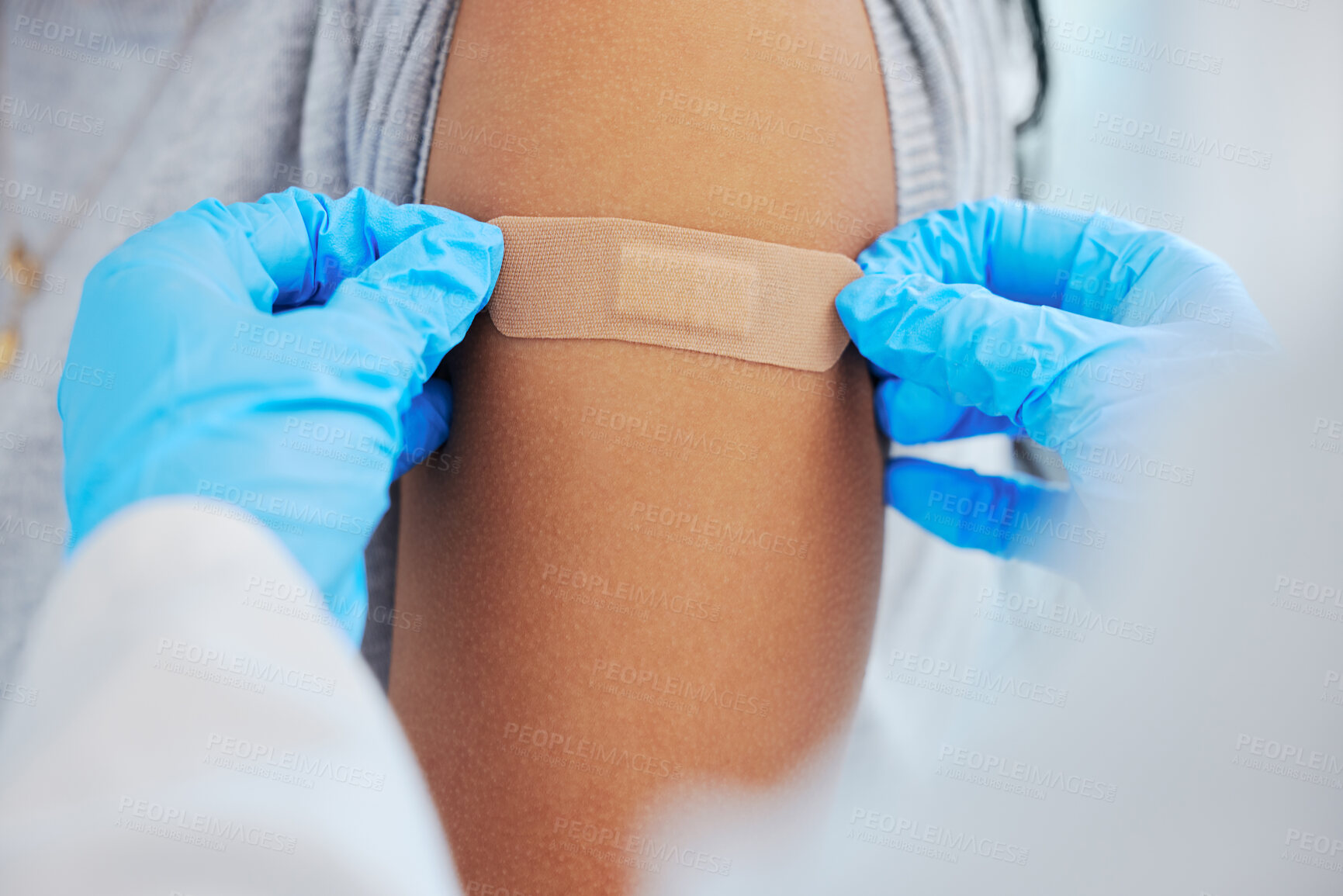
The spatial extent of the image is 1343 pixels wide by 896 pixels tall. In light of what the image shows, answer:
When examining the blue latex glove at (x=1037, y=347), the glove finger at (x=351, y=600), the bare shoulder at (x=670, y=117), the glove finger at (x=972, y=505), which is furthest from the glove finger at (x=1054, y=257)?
the glove finger at (x=351, y=600)

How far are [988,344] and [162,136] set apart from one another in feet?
3.63

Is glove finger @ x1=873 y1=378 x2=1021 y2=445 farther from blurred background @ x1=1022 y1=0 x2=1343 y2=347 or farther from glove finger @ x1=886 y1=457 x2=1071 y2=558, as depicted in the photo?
blurred background @ x1=1022 y1=0 x2=1343 y2=347

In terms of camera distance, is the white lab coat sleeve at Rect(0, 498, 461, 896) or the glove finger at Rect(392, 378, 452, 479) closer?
the white lab coat sleeve at Rect(0, 498, 461, 896)

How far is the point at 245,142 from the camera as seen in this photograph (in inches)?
41.6

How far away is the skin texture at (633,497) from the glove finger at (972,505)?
19 cm

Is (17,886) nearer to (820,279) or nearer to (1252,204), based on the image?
(820,279)

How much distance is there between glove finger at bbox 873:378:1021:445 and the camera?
3.07 feet

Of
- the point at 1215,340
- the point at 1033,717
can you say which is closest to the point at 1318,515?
the point at 1215,340

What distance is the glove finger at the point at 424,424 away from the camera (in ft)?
2.75

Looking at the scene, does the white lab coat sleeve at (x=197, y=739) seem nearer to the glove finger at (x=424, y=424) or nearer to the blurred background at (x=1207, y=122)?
the glove finger at (x=424, y=424)

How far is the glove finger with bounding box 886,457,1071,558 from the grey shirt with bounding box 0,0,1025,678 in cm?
33

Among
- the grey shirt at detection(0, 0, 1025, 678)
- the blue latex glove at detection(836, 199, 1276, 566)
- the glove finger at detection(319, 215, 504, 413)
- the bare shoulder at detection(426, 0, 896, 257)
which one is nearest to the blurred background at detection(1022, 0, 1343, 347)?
the grey shirt at detection(0, 0, 1025, 678)

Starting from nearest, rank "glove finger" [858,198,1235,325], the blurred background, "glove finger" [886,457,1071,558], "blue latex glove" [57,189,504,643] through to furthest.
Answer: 1. "blue latex glove" [57,189,504,643]
2. "glove finger" [858,198,1235,325]
3. "glove finger" [886,457,1071,558]
4. the blurred background

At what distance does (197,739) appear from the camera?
0.53 m
